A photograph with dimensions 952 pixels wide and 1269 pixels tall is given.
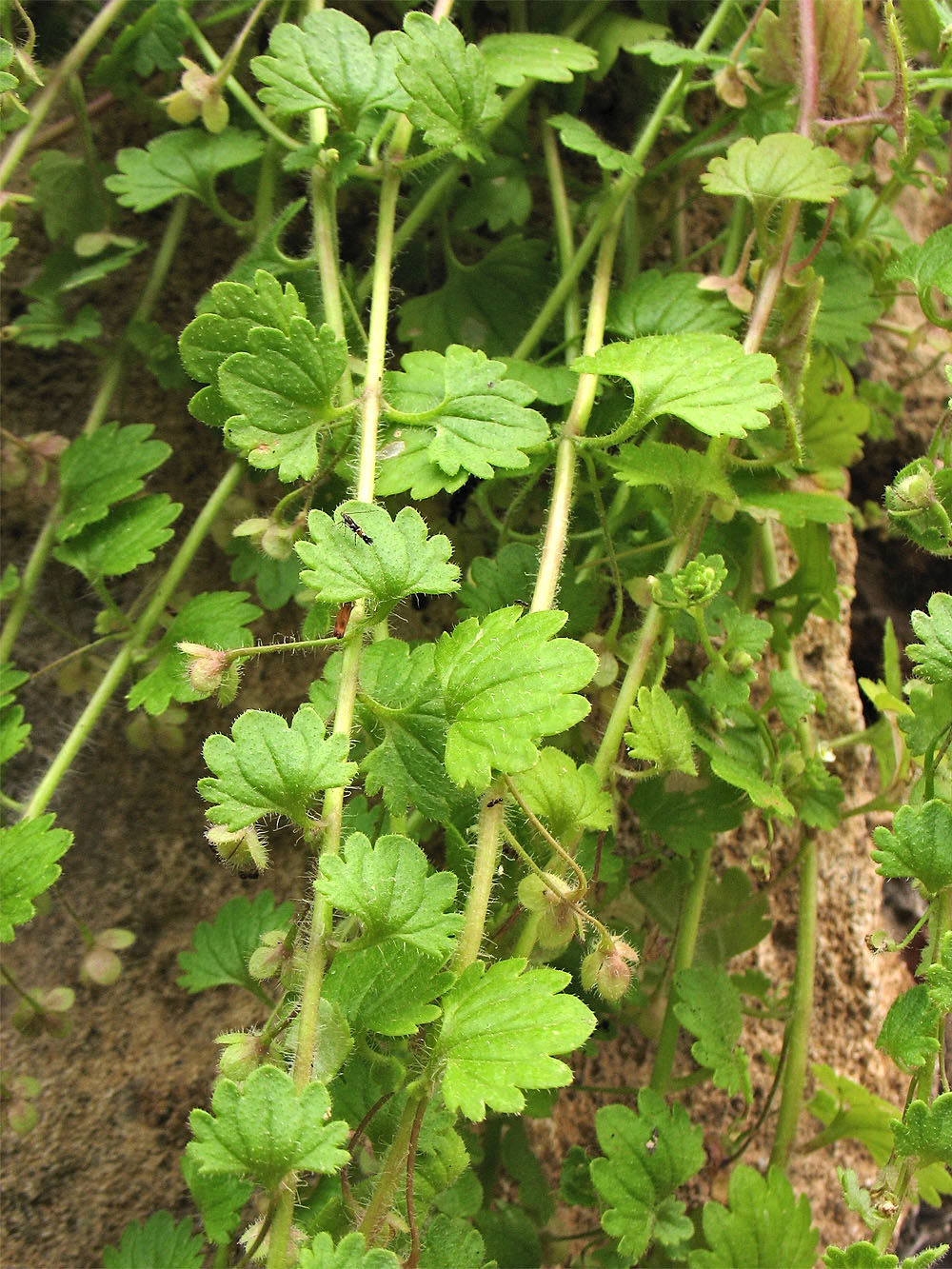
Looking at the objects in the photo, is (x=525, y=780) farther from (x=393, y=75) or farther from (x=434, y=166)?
(x=434, y=166)

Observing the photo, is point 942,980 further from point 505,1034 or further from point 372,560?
point 372,560

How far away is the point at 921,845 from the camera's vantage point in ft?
2.70

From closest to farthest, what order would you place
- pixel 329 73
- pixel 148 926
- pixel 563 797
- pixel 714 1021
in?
pixel 563 797, pixel 329 73, pixel 714 1021, pixel 148 926

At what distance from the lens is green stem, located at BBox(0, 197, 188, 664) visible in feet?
3.82

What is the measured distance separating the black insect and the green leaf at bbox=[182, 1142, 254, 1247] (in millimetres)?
636

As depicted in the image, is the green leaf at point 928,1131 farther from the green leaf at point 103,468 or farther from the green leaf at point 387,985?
the green leaf at point 103,468

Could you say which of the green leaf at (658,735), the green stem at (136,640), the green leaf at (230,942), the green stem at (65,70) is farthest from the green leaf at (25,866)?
the green stem at (65,70)

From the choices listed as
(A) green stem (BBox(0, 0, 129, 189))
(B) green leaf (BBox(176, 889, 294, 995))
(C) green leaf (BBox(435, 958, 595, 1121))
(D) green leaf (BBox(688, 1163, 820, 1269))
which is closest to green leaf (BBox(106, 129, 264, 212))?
(A) green stem (BBox(0, 0, 129, 189))

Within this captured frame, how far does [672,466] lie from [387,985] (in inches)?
21.0

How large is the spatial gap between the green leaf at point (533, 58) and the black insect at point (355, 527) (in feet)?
1.76

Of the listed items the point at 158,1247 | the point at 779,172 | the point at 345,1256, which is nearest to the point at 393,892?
the point at 345,1256

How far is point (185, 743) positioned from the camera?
1.30 meters

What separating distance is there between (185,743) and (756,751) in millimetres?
686

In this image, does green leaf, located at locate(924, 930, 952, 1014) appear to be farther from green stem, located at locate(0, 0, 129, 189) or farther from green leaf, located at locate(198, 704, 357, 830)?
green stem, located at locate(0, 0, 129, 189)
